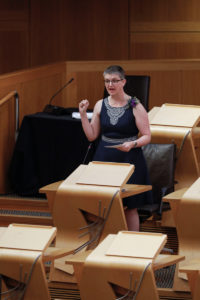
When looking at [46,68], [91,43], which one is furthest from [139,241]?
[91,43]

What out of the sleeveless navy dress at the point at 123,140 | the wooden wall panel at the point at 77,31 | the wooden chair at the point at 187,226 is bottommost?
the wooden chair at the point at 187,226

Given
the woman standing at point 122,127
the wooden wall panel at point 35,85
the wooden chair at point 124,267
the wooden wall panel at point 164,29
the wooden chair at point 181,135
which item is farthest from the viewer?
the wooden wall panel at point 164,29

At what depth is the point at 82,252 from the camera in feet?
10.9

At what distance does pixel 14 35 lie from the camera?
6.83m

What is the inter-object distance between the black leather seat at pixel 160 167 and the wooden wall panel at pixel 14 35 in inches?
121

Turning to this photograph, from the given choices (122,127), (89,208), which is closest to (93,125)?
(122,127)

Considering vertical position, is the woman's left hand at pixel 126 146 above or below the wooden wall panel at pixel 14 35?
below

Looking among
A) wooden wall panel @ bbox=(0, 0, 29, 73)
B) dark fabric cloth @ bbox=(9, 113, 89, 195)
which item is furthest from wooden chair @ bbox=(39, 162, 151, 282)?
wooden wall panel @ bbox=(0, 0, 29, 73)

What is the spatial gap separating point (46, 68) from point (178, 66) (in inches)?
41.8

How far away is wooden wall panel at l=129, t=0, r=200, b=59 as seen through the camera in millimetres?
6609

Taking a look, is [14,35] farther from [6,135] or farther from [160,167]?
[160,167]

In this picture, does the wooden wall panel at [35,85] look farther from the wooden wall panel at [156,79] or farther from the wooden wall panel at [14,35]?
the wooden wall panel at [14,35]

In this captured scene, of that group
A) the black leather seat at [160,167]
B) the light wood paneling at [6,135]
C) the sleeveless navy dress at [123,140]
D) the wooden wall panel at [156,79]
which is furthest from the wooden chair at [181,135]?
the wooden wall panel at [156,79]

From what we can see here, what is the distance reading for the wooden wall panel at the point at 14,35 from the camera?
6809mm
